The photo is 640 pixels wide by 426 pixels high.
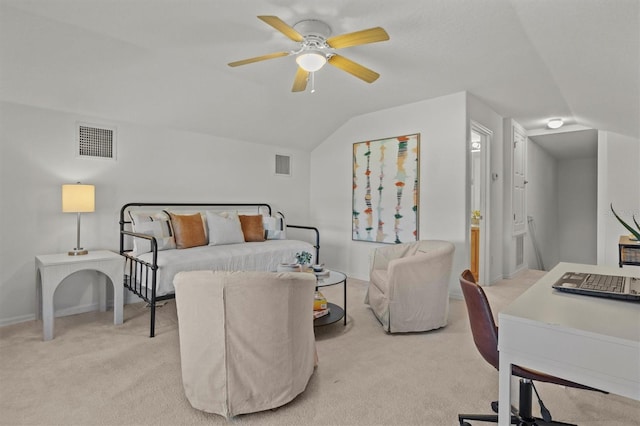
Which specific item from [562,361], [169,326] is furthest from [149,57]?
[562,361]

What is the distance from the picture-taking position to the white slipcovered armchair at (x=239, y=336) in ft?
5.42

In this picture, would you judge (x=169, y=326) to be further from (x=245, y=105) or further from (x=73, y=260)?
(x=245, y=105)

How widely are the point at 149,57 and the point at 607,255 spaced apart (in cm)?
572

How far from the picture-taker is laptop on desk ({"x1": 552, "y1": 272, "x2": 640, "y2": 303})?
1.25 m

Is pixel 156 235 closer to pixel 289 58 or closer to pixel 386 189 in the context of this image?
Result: pixel 289 58

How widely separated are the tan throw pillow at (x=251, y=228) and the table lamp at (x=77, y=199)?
1.66 m

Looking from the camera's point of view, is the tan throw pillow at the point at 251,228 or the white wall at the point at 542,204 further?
the white wall at the point at 542,204

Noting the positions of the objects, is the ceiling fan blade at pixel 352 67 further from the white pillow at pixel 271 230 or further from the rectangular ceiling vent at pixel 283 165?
the rectangular ceiling vent at pixel 283 165

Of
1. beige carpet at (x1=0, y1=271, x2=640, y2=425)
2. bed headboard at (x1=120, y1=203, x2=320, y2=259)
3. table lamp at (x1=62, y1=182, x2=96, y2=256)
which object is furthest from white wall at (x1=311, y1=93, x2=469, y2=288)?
table lamp at (x1=62, y1=182, x2=96, y2=256)

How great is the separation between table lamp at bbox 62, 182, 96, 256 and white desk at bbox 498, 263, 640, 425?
349 centimetres

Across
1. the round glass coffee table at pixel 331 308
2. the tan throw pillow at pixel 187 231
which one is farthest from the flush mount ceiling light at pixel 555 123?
the tan throw pillow at pixel 187 231

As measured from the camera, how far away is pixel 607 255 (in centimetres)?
440

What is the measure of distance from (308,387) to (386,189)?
3090 mm

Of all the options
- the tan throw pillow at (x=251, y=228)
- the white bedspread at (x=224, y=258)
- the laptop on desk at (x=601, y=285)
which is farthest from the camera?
the tan throw pillow at (x=251, y=228)
